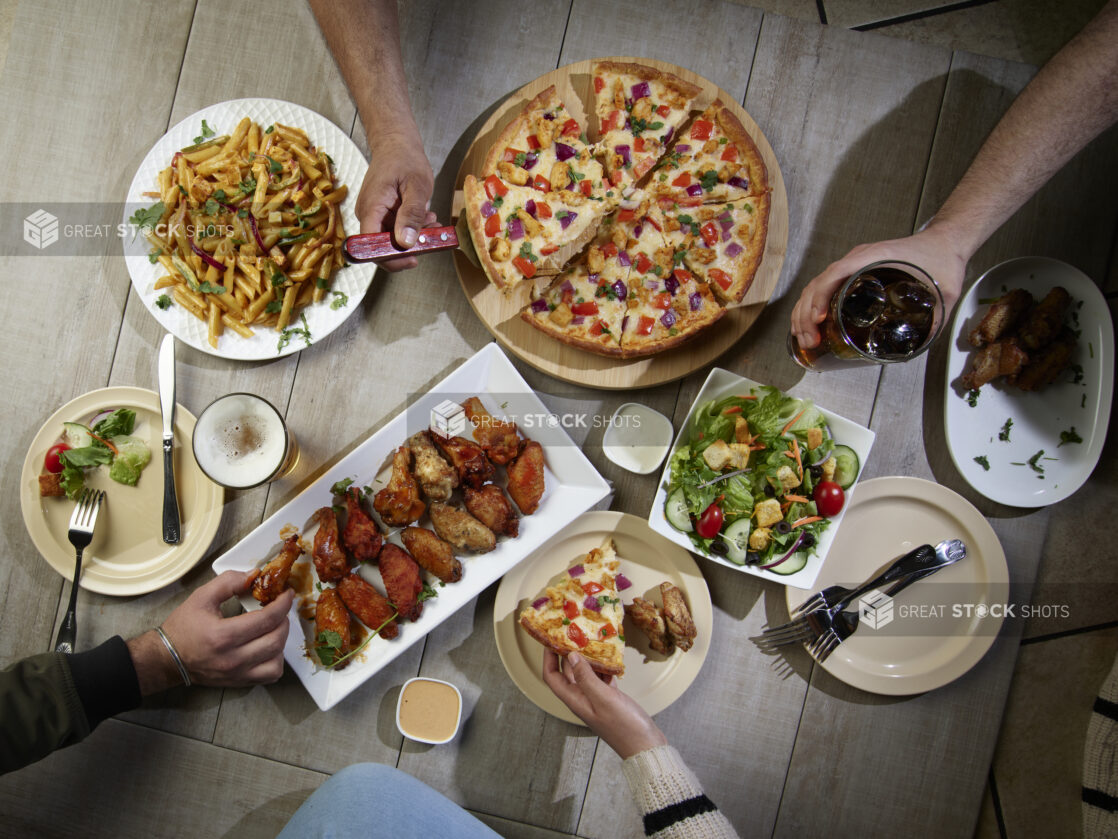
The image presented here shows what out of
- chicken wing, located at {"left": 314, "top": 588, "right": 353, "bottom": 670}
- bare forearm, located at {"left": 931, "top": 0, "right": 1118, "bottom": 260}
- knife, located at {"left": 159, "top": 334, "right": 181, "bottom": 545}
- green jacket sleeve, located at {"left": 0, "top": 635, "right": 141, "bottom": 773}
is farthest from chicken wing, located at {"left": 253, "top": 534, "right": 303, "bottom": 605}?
bare forearm, located at {"left": 931, "top": 0, "right": 1118, "bottom": 260}

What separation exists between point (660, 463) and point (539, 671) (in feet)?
3.66

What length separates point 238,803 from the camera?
10.9ft

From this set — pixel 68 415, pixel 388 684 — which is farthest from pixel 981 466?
pixel 68 415

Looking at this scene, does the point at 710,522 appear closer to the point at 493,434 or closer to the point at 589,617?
the point at 589,617

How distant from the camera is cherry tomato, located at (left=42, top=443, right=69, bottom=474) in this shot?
10.4ft

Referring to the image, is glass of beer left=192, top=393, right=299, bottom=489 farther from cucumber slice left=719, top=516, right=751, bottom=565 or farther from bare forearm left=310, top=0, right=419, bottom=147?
cucumber slice left=719, top=516, right=751, bottom=565

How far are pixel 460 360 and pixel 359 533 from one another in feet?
3.07

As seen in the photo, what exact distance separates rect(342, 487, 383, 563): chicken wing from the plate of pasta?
74 cm

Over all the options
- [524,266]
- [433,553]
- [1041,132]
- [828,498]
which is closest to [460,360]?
[524,266]

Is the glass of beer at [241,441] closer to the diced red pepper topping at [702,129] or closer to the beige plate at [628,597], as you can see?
the beige plate at [628,597]

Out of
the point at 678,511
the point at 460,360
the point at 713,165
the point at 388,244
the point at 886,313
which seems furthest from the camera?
the point at 460,360

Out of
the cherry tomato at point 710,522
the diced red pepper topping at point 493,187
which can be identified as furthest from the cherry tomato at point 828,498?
the diced red pepper topping at point 493,187

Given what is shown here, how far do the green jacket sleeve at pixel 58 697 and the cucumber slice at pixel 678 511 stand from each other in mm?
2411

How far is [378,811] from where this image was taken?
2838 mm
